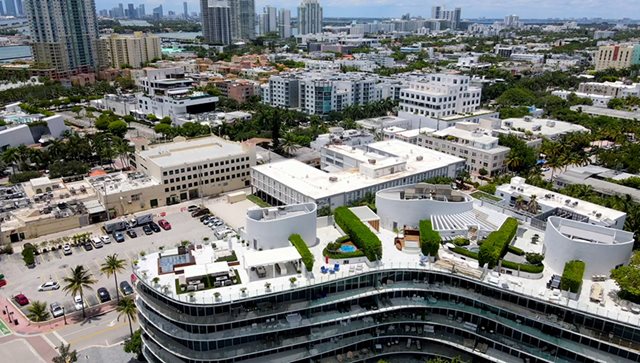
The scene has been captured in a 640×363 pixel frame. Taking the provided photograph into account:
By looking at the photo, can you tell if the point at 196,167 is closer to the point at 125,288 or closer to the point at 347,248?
the point at 125,288

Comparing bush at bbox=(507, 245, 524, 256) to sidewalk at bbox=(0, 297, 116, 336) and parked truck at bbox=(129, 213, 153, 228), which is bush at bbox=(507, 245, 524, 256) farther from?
parked truck at bbox=(129, 213, 153, 228)

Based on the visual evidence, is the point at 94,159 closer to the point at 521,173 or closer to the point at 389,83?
the point at 521,173

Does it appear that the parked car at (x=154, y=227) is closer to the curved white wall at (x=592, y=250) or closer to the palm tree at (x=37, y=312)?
the palm tree at (x=37, y=312)

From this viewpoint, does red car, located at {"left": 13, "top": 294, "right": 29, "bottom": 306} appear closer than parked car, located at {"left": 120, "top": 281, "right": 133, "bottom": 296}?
Yes

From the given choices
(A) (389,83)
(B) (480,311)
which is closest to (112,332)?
(B) (480,311)

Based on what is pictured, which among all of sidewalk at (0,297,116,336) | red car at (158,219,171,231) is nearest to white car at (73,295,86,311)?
sidewalk at (0,297,116,336)

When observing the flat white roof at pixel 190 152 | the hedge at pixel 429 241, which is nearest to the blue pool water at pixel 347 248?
the hedge at pixel 429 241
